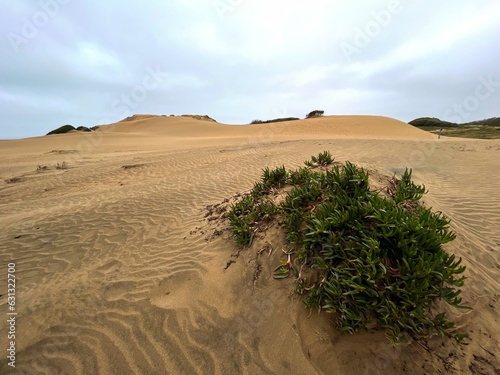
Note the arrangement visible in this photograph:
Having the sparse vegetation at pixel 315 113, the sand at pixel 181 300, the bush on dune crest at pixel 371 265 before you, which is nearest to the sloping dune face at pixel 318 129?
the sparse vegetation at pixel 315 113

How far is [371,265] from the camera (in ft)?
7.83

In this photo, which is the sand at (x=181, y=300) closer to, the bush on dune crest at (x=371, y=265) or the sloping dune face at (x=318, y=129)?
the bush on dune crest at (x=371, y=265)

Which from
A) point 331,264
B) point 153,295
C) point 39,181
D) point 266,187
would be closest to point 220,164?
point 266,187

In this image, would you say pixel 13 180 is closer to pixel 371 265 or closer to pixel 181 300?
pixel 181 300

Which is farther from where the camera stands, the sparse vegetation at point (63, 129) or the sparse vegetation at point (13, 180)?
the sparse vegetation at point (63, 129)

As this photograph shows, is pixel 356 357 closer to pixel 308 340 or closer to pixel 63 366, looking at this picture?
pixel 308 340

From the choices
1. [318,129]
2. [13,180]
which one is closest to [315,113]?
[318,129]
